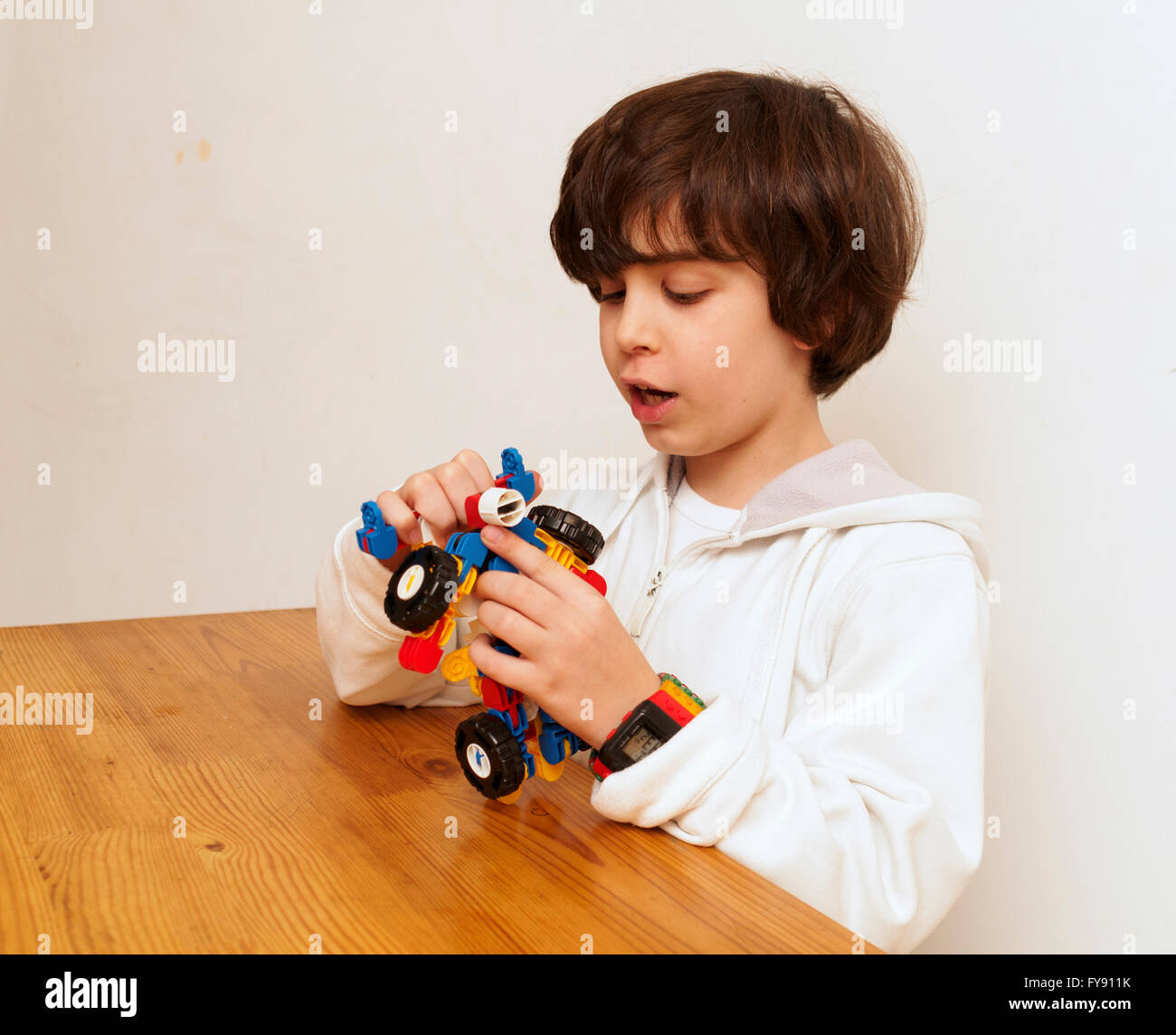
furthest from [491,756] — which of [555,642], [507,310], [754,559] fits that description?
[507,310]

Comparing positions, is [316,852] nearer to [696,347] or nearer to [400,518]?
[400,518]

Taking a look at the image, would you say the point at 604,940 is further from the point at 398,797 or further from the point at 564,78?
the point at 564,78

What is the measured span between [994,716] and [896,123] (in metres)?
0.59

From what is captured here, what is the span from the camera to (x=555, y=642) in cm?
66

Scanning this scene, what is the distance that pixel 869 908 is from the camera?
2.13 feet

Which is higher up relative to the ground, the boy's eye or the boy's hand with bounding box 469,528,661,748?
the boy's eye

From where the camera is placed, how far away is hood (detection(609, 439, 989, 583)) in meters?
0.81

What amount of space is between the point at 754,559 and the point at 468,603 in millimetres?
271

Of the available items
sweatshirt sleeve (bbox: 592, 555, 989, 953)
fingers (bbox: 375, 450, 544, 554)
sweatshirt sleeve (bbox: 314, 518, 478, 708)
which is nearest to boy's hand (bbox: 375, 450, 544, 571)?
fingers (bbox: 375, 450, 544, 554)

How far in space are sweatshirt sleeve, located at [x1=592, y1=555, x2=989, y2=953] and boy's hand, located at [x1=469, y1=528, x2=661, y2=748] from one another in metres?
0.05

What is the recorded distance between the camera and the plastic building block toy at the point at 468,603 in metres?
0.64

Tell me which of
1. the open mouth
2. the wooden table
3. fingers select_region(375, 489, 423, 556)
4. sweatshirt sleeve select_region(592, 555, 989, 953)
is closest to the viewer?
the wooden table

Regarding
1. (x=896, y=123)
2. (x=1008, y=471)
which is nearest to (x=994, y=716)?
(x=1008, y=471)

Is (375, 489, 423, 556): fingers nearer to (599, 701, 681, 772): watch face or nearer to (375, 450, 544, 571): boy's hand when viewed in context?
(375, 450, 544, 571): boy's hand
